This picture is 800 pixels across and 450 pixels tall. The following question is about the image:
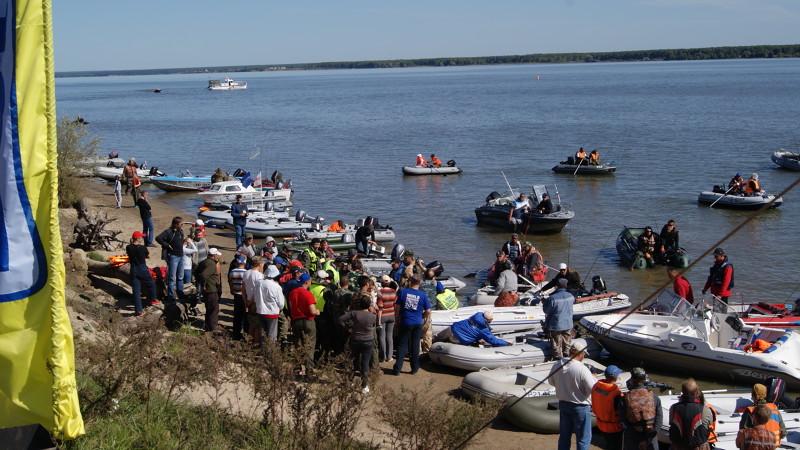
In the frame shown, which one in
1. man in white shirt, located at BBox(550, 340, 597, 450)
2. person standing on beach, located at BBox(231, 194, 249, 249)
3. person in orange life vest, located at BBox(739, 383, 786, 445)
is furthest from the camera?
person standing on beach, located at BBox(231, 194, 249, 249)

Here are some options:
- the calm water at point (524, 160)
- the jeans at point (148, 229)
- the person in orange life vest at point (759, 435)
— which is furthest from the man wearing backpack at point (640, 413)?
the jeans at point (148, 229)

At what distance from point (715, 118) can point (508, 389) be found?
6437 cm

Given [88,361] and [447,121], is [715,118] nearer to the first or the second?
[447,121]

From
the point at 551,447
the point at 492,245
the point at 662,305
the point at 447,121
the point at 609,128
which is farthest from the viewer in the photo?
the point at 447,121

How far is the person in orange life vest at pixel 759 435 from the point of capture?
657 centimetres

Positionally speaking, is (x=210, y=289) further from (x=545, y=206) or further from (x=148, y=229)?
(x=545, y=206)

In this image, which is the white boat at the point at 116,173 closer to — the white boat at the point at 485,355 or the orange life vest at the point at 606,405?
→ the white boat at the point at 485,355

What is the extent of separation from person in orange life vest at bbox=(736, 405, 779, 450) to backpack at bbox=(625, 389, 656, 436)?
0.77 meters

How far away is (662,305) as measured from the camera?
40.9ft

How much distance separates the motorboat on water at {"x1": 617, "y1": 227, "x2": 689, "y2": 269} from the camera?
64.5 ft

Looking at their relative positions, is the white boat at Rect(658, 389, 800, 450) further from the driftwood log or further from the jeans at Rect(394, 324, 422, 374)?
the driftwood log

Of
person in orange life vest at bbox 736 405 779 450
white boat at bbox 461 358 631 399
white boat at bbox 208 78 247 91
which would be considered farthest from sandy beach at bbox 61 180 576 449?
white boat at bbox 208 78 247 91

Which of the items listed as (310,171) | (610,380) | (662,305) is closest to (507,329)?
(662,305)

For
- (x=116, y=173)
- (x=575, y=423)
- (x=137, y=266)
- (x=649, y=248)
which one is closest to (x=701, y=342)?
(x=575, y=423)
